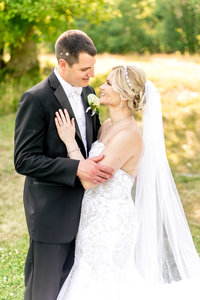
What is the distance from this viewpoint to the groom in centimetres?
289

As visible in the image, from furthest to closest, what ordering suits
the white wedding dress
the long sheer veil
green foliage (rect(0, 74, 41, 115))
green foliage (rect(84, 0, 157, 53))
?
green foliage (rect(84, 0, 157, 53))
green foliage (rect(0, 74, 41, 115))
the long sheer veil
the white wedding dress

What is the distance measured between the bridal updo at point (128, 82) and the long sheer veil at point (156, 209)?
221 mm

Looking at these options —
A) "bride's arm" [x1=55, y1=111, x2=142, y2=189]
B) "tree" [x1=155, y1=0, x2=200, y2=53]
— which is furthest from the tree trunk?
"bride's arm" [x1=55, y1=111, x2=142, y2=189]

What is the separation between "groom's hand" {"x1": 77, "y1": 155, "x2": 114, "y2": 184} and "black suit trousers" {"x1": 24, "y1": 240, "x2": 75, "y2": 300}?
58cm

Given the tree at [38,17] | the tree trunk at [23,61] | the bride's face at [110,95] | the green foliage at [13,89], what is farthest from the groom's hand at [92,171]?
the tree trunk at [23,61]

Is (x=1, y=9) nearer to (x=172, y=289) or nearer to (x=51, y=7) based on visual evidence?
(x=51, y=7)

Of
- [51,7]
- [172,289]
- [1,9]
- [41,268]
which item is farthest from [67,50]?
[1,9]

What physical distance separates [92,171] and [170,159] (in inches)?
226

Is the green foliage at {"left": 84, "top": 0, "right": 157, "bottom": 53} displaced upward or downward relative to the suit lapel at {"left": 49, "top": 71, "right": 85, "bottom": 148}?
downward

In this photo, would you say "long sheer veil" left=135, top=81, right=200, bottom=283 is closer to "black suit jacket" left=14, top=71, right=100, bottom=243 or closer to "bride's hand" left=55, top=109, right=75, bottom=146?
"black suit jacket" left=14, top=71, right=100, bottom=243

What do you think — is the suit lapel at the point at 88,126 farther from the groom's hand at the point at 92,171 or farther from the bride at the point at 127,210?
the groom's hand at the point at 92,171

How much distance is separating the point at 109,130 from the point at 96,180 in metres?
0.47

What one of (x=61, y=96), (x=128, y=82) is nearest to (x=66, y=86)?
(x=61, y=96)

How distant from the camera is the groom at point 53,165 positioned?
2891 millimetres
